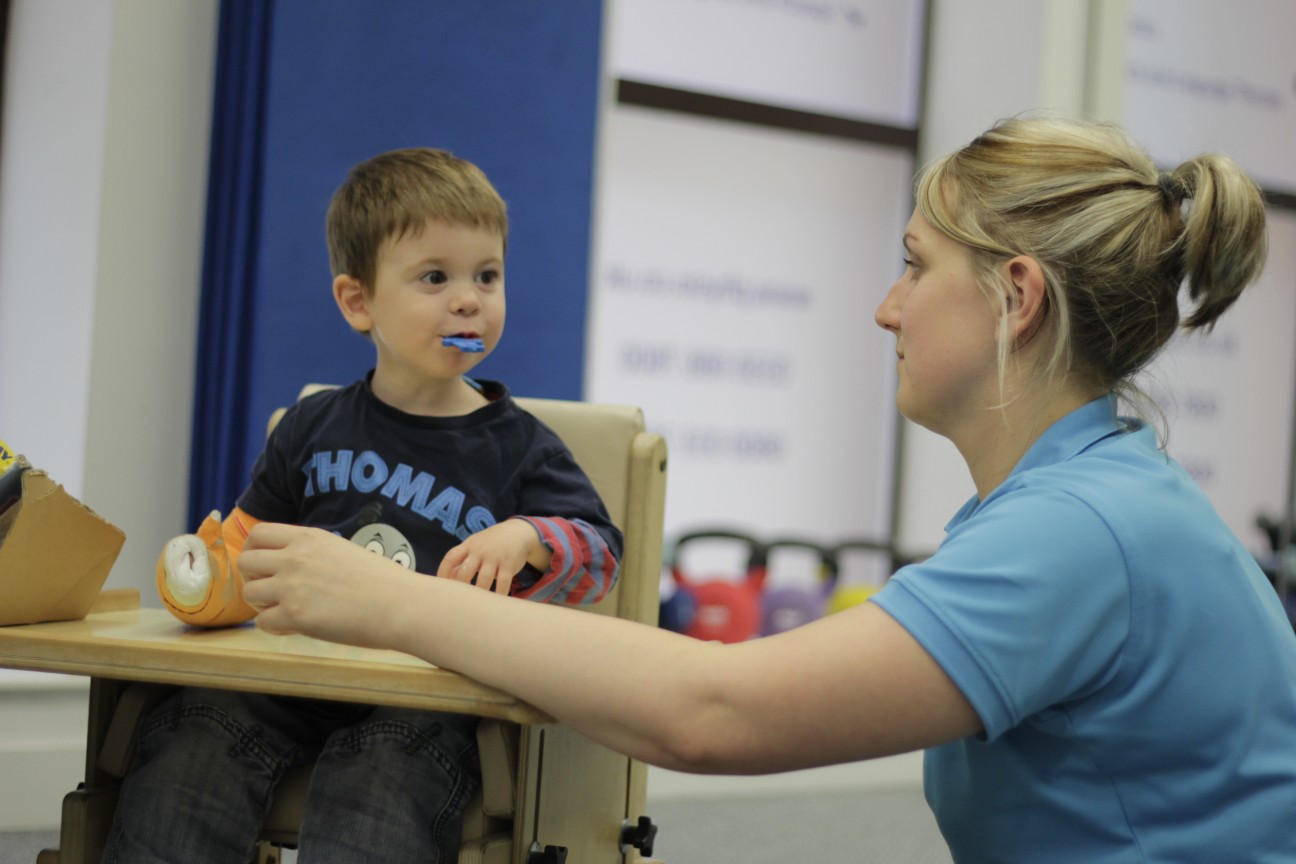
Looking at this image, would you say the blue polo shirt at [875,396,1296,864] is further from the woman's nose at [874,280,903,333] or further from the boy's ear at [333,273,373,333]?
the boy's ear at [333,273,373,333]

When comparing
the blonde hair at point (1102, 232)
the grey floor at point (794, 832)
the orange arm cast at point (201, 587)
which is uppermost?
the blonde hair at point (1102, 232)

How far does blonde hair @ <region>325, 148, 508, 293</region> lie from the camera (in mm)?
1866

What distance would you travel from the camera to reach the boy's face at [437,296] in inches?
72.6

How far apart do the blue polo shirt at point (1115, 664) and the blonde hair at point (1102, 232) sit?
0.41ft

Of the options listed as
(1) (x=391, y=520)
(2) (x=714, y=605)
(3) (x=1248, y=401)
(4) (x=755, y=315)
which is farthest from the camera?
(3) (x=1248, y=401)

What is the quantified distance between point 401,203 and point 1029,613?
1171mm

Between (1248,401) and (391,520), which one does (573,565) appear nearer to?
(391,520)

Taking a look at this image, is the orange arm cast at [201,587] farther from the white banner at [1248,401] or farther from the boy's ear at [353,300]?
the white banner at [1248,401]

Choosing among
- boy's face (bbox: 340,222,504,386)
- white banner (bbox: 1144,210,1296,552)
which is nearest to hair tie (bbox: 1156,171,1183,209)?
boy's face (bbox: 340,222,504,386)

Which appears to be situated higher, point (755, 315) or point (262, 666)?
point (755, 315)

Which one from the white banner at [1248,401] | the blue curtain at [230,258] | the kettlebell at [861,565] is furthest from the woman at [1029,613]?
the white banner at [1248,401]

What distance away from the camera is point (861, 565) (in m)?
5.03

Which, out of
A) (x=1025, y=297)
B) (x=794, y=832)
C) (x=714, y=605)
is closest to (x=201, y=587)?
(x=1025, y=297)

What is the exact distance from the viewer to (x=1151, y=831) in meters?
1.09
